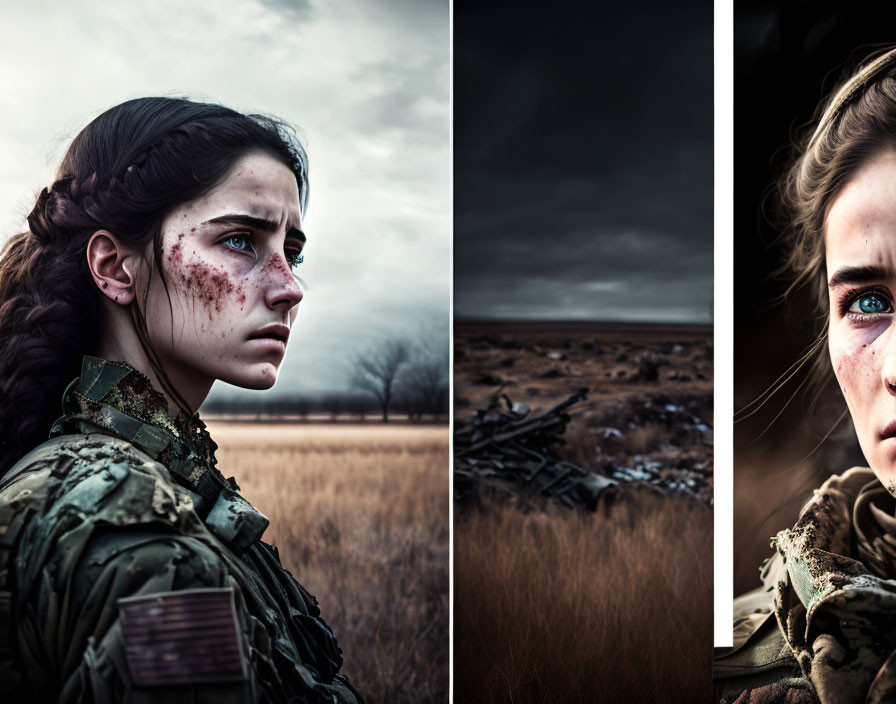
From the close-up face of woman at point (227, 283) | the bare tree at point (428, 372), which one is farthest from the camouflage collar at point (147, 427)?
the bare tree at point (428, 372)

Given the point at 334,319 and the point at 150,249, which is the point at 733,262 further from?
the point at 150,249

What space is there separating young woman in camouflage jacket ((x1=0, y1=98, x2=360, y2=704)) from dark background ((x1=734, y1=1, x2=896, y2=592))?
5.08ft

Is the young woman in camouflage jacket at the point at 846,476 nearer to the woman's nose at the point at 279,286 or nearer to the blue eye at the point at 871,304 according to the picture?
the blue eye at the point at 871,304

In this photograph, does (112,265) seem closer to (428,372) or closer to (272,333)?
(272,333)

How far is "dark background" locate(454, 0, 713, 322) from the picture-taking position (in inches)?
109

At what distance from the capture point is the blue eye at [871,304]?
7.98 feet

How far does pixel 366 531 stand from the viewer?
8.41ft

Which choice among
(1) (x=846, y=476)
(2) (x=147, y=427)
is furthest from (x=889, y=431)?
(2) (x=147, y=427)

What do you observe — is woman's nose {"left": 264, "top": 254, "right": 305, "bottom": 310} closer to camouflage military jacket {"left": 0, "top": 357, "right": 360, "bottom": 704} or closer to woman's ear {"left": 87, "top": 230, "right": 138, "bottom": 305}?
woman's ear {"left": 87, "top": 230, "right": 138, "bottom": 305}

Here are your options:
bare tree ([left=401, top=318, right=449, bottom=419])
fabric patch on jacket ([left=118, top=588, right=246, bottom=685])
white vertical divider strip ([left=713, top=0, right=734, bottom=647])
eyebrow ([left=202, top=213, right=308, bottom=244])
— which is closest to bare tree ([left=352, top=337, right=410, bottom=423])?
bare tree ([left=401, top=318, right=449, bottom=419])

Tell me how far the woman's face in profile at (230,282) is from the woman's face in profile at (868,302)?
1.83 metres

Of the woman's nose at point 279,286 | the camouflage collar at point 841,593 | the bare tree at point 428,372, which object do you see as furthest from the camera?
the bare tree at point 428,372

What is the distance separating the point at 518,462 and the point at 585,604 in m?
0.57

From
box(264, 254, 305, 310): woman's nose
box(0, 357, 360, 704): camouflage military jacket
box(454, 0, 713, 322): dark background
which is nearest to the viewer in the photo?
box(0, 357, 360, 704): camouflage military jacket
